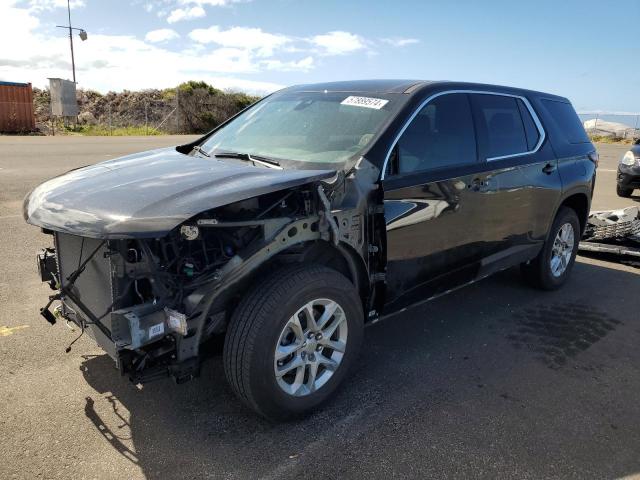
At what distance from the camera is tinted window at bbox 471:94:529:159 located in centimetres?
408

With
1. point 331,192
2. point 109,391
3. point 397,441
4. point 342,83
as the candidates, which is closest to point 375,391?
point 397,441

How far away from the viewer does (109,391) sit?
3.22 metres

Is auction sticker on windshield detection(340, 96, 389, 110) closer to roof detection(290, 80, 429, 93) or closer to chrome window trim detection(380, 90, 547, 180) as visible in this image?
roof detection(290, 80, 429, 93)

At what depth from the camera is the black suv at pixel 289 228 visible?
8.53 feet

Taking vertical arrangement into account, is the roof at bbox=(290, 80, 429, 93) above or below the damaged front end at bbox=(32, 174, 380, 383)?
above

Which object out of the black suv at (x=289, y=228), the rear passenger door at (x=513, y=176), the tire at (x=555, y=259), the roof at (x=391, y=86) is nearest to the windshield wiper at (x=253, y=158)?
the black suv at (x=289, y=228)

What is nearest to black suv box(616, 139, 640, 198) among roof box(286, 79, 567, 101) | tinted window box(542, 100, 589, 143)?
tinted window box(542, 100, 589, 143)

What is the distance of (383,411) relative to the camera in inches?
122

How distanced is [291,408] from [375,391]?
65cm

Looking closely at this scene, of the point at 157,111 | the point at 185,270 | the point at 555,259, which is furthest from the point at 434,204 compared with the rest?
the point at 157,111

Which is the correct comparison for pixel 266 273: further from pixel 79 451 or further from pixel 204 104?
pixel 204 104

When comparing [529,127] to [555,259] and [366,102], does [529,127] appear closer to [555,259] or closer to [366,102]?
[555,259]

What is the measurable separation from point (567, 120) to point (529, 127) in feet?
2.81

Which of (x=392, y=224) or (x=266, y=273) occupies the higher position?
(x=392, y=224)
